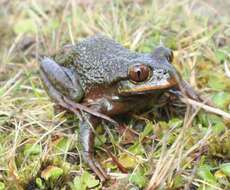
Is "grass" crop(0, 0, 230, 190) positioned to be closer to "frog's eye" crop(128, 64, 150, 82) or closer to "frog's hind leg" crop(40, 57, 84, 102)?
"frog's hind leg" crop(40, 57, 84, 102)

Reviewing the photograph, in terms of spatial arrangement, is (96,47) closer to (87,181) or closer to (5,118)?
(5,118)

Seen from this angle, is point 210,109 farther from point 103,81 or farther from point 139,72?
point 103,81

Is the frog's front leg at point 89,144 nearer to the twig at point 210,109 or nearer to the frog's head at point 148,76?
the frog's head at point 148,76

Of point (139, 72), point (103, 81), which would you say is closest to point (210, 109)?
point (139, 72)

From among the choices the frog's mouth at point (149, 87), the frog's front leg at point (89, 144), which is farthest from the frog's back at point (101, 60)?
the frog's front leg at point (89, 144)

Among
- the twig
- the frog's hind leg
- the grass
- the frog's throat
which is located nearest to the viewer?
the grass

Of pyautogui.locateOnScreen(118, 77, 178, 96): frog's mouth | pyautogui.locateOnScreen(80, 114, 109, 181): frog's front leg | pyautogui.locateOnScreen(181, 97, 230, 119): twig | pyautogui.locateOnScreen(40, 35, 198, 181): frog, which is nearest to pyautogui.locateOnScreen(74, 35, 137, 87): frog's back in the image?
pyautogui.locateOnScreen(40, 35, 198, 181): frog
